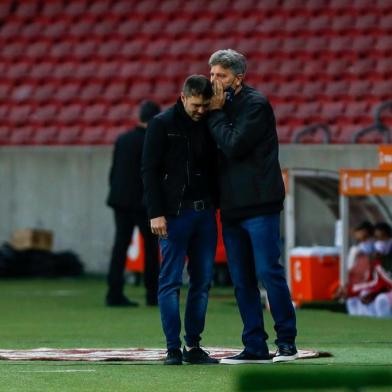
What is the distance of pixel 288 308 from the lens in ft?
29.0

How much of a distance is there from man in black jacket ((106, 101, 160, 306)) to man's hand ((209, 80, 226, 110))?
5.98 metres

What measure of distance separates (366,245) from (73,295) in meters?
3.95

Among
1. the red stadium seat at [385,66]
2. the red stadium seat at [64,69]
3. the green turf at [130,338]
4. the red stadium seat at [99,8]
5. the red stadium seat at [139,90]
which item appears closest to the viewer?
the green turf at [130,338]

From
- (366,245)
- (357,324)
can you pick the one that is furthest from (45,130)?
(357,324)

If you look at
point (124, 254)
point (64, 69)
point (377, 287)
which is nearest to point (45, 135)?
point (64, 69)

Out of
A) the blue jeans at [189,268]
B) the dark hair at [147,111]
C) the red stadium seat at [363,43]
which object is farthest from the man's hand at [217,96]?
the red stadium seat at [363,43]

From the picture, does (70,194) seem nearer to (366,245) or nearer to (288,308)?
(366,245)

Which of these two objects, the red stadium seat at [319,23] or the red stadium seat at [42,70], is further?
the red stadium seat at [42,70]

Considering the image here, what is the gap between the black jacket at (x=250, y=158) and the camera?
8.65 meters

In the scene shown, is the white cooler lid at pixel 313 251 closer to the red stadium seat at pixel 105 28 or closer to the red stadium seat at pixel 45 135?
the red stadium seat at pixel 45 135

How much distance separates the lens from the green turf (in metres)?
7.80

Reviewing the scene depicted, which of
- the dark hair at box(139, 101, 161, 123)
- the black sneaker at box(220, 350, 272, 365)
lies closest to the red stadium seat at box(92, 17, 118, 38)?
the dark hair at box(139, 101, 161, 123)

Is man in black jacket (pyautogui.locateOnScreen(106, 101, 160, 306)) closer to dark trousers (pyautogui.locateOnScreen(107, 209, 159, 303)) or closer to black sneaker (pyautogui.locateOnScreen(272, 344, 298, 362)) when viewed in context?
dark trousers (pyautogui.locateOnScreen(107, 209, 159, 303))

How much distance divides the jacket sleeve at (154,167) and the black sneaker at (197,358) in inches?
31.9
